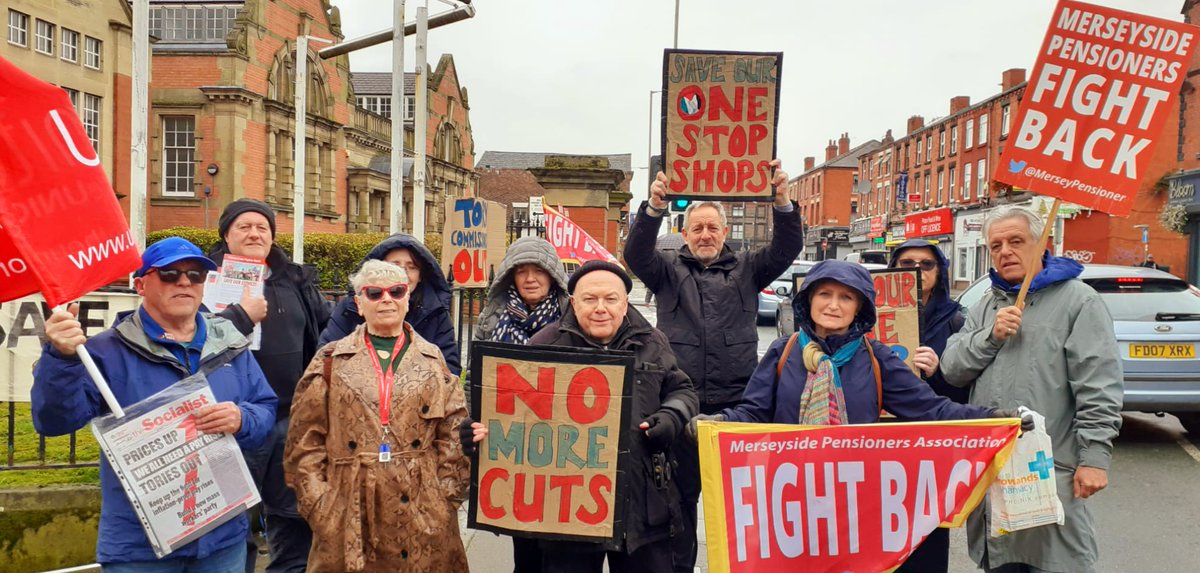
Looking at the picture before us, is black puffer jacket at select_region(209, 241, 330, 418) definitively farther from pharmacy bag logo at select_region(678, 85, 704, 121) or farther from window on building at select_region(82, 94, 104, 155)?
→ window on building at select_region(82, 94, 104, 155)

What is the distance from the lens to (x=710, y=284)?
4.32 metres

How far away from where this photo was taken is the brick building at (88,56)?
73.9 ft

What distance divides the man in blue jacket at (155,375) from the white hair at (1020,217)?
3.17m

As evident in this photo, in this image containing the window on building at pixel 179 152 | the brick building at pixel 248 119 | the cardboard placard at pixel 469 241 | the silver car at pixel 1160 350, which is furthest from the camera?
the window on building at pixel 179 152

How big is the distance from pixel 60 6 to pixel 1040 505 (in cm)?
2805

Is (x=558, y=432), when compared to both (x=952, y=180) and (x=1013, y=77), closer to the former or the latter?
(x=1013, y=77)

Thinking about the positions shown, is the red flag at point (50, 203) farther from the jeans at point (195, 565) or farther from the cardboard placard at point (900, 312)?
the cardboard placard at point (900, 312)

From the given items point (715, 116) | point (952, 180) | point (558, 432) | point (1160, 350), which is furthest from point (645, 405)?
point (952, 180)

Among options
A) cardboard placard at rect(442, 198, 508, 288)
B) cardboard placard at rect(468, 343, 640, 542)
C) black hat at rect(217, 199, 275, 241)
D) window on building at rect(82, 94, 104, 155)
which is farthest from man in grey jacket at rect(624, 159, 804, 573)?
window on building at rect(82, 94, 104, 155)

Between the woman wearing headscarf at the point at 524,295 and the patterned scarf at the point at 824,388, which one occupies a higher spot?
the woman wearing headscarf at the point at 524,295

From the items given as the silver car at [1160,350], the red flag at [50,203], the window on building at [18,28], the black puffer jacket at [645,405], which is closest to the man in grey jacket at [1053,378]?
the black puffer jacket at [645,405]

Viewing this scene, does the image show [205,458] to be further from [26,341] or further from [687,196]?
[687,196]

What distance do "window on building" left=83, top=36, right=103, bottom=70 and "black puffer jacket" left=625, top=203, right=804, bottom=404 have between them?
26.3 meters

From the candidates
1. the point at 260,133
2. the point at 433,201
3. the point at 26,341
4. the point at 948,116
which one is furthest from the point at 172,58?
the point at 948,116
